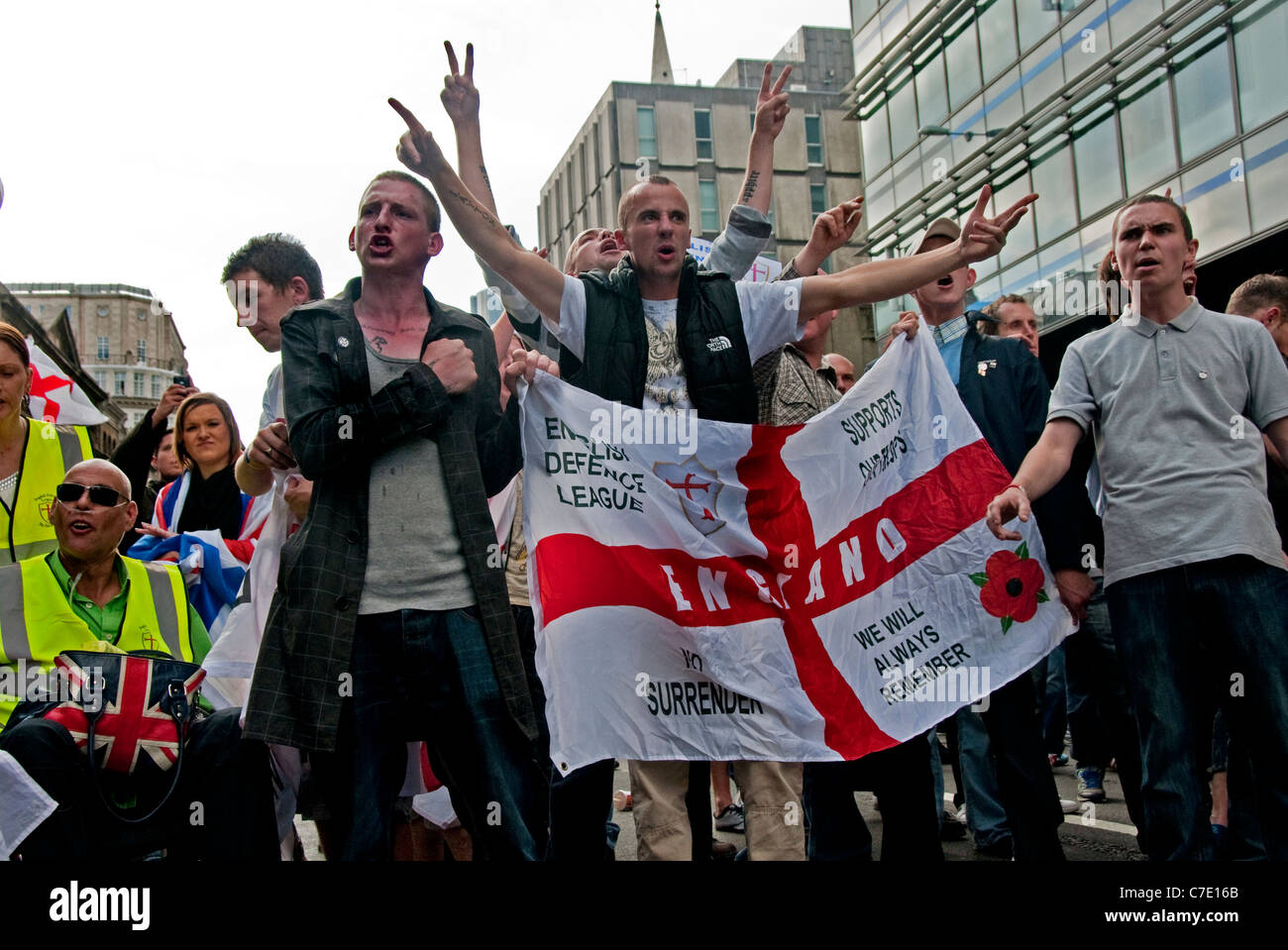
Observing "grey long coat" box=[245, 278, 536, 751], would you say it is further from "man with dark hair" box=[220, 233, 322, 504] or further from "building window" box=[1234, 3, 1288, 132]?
"building window" box=[1234, 3, 1288, 132]

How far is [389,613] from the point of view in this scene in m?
3.35

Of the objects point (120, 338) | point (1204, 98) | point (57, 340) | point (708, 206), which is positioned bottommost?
point (1204, 98)

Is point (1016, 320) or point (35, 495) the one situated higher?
point (1016, 320)

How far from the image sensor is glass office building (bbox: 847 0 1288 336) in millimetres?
16531

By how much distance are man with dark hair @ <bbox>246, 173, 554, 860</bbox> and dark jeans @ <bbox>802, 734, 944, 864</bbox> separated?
1.04 m

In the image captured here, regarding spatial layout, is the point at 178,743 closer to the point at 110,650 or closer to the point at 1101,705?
the point at 110,650

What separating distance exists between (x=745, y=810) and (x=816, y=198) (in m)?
52.7

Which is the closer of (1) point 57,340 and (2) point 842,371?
(2) point 842,371

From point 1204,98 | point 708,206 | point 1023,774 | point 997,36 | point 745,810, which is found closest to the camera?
point 745,810

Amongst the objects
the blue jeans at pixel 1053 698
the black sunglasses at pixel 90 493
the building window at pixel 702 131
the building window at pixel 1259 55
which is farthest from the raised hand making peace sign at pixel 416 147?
the building window at pixel 702 131

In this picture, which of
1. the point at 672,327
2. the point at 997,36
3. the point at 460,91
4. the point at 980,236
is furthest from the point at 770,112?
the point at 997,36
